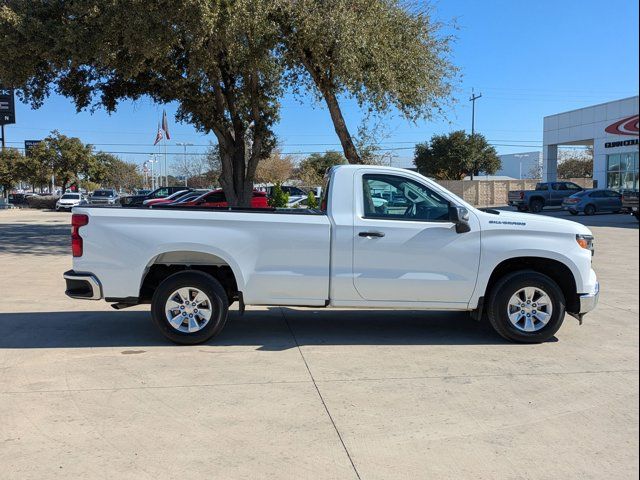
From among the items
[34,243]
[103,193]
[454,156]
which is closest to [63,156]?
[103,193]

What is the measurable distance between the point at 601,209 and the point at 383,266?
32.2m

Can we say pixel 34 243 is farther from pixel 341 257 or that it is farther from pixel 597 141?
pixel 597 141

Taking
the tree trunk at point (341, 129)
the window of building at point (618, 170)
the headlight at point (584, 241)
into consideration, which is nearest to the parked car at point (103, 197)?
the tree trunk at point (341, 129)

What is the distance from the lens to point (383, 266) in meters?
6.41

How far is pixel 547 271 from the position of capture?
22.5ft

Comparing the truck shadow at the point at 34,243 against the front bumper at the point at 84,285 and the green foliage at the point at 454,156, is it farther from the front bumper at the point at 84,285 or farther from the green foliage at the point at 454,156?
the green foliage at the point at 454,156

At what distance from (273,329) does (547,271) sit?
3378mm

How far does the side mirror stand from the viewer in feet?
20.7

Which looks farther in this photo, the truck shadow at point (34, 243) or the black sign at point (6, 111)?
the black sign at point (6, 111)

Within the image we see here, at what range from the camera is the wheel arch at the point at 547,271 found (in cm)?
665

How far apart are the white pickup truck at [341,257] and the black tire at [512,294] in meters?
0.01

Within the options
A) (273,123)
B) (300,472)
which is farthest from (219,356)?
(273,123)

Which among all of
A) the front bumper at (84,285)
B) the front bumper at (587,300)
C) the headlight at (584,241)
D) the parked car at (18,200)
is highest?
the parked car at (18,200)

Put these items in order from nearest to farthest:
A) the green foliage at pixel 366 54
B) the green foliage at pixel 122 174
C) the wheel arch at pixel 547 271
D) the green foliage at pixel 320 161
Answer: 1. the wheel arch at pixel 547 271
2. the green foliage at pixel 366 54
3. the green foliage at pixel 320 161
4. the green foliage at pixel 122 174
